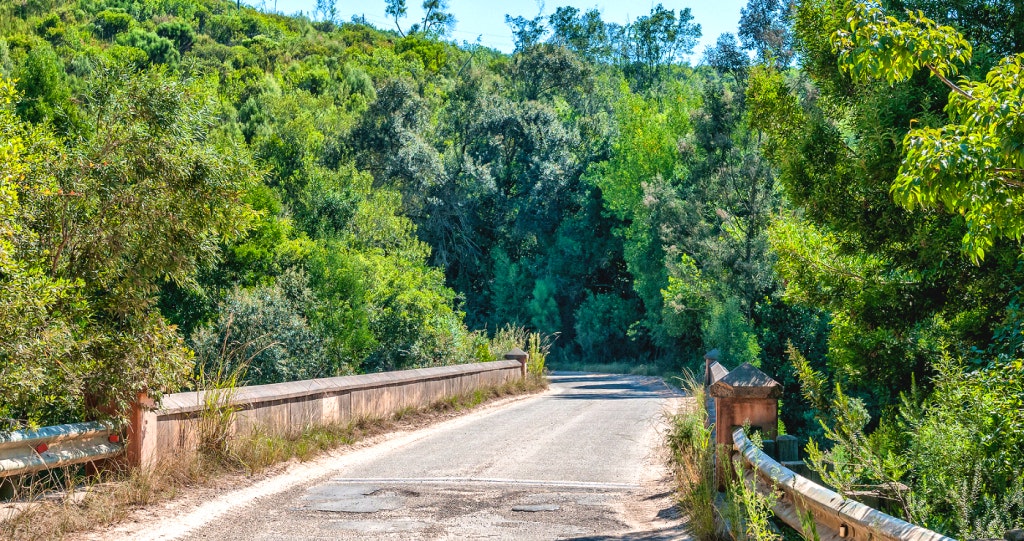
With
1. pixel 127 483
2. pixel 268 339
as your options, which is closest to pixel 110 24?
pixel 268 339

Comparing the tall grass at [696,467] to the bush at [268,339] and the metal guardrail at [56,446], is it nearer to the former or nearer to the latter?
the metal guardrail at [56,446]

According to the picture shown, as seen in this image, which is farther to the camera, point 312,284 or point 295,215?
point 295,215

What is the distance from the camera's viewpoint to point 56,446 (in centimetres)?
811

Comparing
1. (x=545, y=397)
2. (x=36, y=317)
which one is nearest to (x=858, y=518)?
(x=36, y=317)

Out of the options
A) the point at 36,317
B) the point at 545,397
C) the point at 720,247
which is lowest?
the point at 545,397

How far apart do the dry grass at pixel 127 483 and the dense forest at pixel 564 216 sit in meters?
0.72

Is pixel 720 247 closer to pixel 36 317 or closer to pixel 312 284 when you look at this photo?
pixel 312 284

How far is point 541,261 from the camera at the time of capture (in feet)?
199

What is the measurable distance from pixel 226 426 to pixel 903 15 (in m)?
9.83

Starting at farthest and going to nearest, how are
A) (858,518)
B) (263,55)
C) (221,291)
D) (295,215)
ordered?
(263,55)
(295,215)
(221,291)
(858,518)

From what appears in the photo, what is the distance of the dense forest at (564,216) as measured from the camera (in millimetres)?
7023

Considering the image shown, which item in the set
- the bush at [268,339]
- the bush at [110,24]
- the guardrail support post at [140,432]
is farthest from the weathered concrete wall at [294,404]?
the bush at [110,24]

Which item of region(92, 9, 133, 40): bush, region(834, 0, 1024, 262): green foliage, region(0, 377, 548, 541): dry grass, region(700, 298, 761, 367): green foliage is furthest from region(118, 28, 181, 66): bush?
region(834, 0, 1024, 262): green foliage

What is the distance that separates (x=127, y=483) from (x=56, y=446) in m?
0.79
